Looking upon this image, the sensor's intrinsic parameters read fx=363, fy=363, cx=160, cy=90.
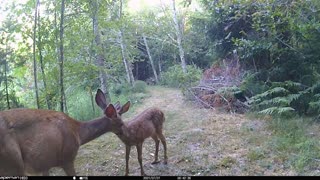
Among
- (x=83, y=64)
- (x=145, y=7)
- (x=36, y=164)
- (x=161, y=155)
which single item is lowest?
(x=161, y=155)

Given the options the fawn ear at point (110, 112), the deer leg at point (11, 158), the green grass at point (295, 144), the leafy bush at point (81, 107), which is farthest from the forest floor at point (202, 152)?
the leafy bush at point (81, 107)

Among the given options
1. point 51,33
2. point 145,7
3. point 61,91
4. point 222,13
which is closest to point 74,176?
point 61,91

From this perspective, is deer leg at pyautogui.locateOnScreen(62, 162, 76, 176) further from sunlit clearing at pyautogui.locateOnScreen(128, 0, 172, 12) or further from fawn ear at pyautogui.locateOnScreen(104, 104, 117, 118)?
sunlit clearing at pyautogui.locateOnScreen(128, 0, 172, 12)

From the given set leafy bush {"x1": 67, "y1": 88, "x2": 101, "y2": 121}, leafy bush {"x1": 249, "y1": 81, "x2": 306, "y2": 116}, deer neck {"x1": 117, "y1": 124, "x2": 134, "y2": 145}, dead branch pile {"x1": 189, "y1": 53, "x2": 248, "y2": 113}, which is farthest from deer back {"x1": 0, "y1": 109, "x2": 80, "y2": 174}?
dead branch pile {"x1": 189, "y1": 53, "x2": 248, "y2": 113}

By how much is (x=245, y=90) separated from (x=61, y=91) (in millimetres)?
5607

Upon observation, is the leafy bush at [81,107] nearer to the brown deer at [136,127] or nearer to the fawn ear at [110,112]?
the brown deer at [136,127]

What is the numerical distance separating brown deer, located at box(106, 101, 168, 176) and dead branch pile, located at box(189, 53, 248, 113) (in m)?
4.56

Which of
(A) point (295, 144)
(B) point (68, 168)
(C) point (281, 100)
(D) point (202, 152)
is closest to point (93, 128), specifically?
(B) point (68, 168)

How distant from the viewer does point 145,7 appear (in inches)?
1014

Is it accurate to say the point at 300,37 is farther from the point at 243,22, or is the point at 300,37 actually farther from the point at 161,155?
the point at 161,155

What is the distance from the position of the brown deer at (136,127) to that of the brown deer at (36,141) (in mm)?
570

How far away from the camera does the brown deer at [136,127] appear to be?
5205 millimetres

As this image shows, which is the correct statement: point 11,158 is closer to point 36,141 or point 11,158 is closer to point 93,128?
point 36,141

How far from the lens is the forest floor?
591 centimetres
